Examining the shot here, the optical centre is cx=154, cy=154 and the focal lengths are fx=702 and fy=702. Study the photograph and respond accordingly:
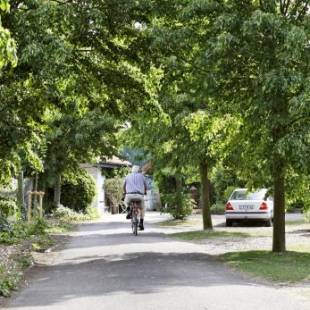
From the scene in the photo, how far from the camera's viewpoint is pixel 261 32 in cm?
1303

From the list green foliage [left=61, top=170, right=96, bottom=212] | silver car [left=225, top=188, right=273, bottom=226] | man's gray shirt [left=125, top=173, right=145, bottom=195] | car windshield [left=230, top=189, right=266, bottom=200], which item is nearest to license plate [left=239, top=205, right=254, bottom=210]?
silver car [left=225, top=188, right=273, bottom=226]

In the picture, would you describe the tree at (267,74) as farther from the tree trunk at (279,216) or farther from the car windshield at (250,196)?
the car windshield at (250,196)

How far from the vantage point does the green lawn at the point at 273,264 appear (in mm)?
11658

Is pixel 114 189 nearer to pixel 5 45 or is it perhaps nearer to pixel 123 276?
pixel 123 276

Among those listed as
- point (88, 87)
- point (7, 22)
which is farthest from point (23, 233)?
point (7, 22)

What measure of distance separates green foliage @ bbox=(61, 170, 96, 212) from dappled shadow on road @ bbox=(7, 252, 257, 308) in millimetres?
30307

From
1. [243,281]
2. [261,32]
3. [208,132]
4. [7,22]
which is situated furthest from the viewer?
[208,132]

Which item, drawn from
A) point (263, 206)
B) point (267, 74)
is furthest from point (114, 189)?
point (267, 74)

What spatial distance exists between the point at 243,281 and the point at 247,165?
586 centimetres

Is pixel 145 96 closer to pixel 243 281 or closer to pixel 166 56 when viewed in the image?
pixel 166 56

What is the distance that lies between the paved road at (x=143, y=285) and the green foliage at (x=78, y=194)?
29.3 metres

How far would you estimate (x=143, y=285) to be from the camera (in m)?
10.2

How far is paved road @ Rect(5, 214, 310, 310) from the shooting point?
340 inches

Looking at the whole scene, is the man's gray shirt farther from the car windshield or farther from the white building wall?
the white building wall
